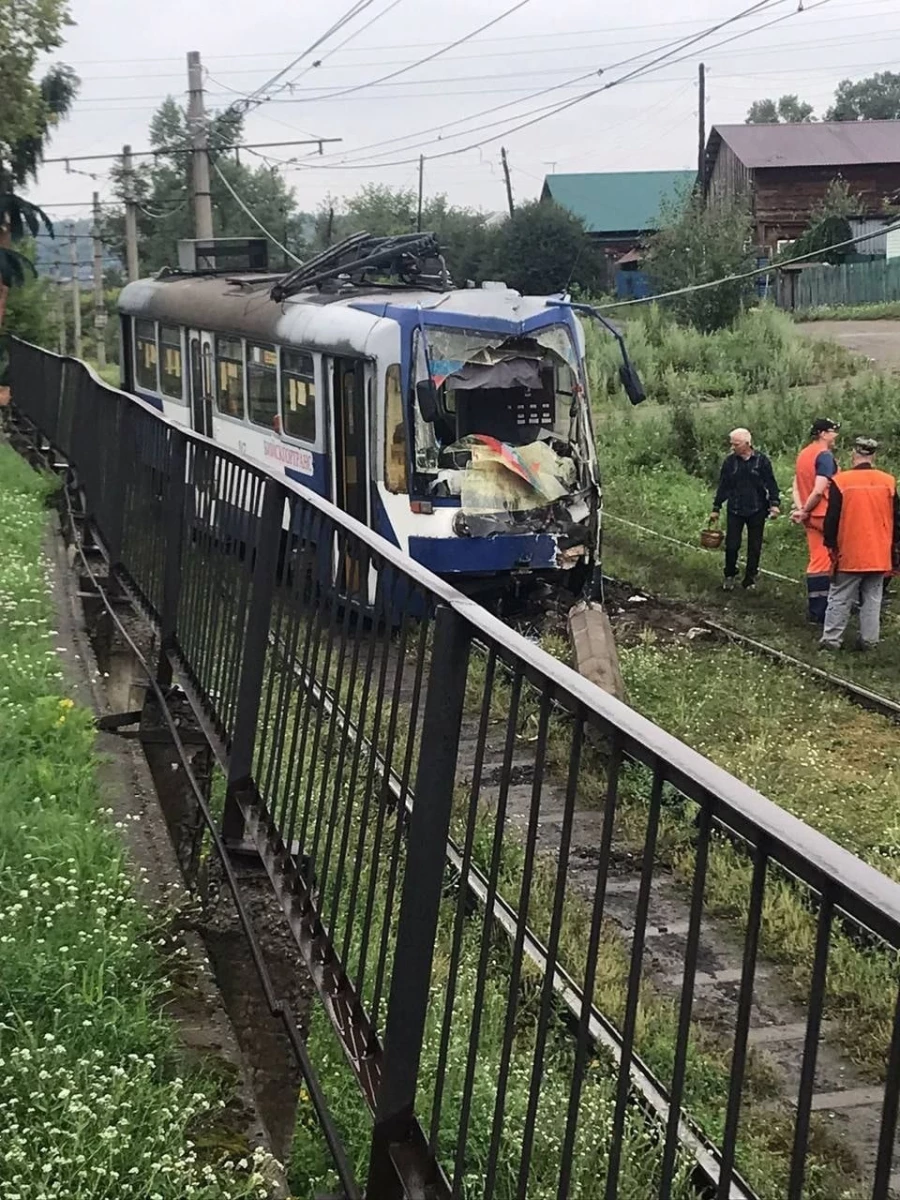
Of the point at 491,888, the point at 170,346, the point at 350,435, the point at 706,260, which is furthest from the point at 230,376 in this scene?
the point at 706,260

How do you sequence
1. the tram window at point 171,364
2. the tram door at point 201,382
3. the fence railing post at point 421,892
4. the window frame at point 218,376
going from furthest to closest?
the tram window at point 171,364
the tram door at point 201,382
the window frame at point 218,376
the fence railing post at point 421,892

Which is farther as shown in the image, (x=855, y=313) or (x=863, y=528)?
(x=855, y=313)

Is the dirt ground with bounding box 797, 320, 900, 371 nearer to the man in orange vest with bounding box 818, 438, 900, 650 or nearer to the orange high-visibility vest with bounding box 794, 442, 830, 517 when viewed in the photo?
the orange high-visibility vest with bounding box 794, 442, 830, 517

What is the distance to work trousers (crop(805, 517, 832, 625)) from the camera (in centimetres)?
1288

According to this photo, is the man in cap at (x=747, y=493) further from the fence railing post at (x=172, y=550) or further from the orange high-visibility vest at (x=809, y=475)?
the fence railing post at (x=172, y=550)

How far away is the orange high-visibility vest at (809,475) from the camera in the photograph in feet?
42.5

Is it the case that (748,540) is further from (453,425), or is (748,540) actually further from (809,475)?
(453,425)

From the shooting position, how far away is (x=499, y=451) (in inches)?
493

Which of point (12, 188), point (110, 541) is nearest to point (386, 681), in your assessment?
point (110, 541)

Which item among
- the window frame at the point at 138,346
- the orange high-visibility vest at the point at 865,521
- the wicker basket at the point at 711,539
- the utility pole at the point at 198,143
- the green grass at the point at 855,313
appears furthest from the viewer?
the green grass at the point at 855,313

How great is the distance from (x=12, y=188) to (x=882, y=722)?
2638cm

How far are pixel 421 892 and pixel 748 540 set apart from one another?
12781mm

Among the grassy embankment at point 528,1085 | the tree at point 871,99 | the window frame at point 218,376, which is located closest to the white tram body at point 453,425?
the window frame at point 218,376

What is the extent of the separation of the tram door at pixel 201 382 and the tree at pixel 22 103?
24.1 feet
